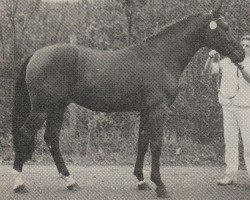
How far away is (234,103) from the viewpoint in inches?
324

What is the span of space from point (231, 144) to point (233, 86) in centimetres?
82

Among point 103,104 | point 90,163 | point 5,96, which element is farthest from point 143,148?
point 5,96

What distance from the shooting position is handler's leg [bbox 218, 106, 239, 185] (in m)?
8.38

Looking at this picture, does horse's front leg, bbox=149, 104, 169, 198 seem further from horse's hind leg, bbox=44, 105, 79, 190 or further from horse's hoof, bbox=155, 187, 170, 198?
horse's hind leg, bbox=44, 105, 79, 190

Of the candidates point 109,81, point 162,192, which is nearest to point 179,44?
point 109,81

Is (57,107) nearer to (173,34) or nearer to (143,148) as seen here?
(143,148)

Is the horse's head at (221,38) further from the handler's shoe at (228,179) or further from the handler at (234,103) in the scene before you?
the handler's shoe at (228,179)

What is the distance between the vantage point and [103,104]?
7910 millimetres

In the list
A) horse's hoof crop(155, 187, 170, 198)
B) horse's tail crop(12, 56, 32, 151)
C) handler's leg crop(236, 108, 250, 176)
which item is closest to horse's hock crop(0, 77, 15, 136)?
horse's tail crop(12, 56, 32, 151)

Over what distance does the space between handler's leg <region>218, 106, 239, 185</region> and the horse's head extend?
84 centimetres

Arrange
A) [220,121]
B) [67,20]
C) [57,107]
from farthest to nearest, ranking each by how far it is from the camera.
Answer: [67,20] < [220,121] < [57,107]

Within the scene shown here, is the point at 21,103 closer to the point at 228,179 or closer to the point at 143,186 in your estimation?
the point at 143,186

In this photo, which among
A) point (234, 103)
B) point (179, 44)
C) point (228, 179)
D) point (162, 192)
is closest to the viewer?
point (162, 192)

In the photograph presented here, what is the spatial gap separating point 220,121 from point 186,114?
630 millimetres
